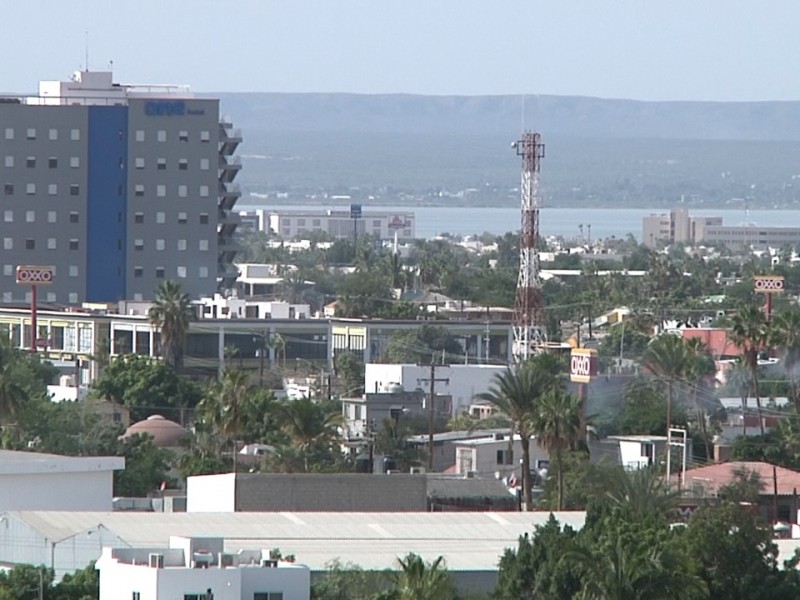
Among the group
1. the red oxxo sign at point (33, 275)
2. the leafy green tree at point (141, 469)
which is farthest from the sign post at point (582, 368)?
the red oxxo sign at point (33, 275)

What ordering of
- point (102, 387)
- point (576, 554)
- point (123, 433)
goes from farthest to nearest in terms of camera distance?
point (102, 387)
point (123, 433)
point (576, 554)

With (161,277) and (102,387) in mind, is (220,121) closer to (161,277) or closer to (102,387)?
(161,277)

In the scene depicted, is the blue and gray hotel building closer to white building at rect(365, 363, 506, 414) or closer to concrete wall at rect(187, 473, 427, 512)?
white building at rect(365, 363, 506, 414)

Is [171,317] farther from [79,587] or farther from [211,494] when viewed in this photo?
[79,587]

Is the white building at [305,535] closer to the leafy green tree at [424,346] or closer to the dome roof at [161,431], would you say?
the dome roof at [161,431]

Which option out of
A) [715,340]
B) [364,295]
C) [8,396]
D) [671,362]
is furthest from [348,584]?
[364,295]

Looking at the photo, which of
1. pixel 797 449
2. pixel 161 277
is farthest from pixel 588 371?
pixel 161 277
